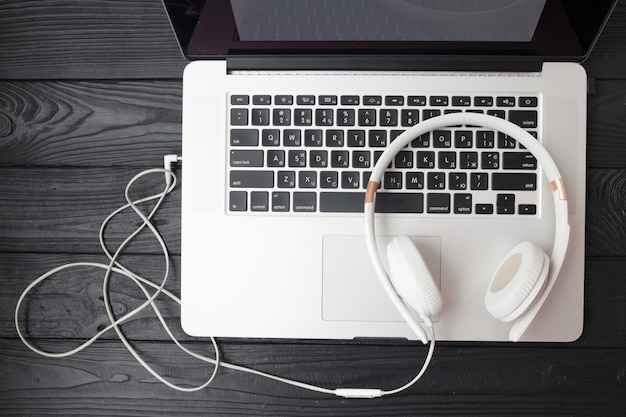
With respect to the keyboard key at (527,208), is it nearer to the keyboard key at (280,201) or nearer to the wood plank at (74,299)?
the keyboard key at (280,201)

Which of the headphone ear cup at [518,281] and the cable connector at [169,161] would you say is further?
the cable connector at [169,161]

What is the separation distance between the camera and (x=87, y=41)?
2.09 feet

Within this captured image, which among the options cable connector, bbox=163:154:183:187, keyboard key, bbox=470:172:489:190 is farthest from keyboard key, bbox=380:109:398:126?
cable connector, bbox=163:154:183:187

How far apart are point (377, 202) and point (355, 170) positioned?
0.04 m

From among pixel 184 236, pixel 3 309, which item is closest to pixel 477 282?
pixel 184 236

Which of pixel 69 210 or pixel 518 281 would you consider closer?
pixel 518 281

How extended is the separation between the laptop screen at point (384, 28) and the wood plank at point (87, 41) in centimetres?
10

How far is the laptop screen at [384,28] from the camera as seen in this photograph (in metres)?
0.52

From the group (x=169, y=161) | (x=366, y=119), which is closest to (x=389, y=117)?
(x=366, y=119)

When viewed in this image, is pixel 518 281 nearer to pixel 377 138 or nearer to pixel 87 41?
pixel 377 138

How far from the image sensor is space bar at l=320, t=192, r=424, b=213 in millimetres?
551

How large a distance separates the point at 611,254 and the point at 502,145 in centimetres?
20

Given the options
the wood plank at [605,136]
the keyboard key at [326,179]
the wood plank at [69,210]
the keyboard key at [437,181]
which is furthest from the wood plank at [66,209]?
the wood plank at [605,136]

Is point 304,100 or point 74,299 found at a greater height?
point 304,100
